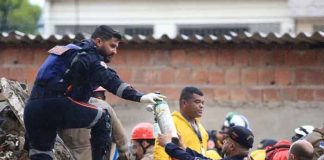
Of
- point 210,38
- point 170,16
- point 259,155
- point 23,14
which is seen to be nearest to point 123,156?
point 259,155

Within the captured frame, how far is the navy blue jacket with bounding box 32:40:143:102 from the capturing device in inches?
253

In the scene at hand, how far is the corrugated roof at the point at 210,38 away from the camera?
10.9m

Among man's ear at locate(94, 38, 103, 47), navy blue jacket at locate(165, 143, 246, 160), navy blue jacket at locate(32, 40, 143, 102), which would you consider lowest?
navy blue jacket at locate(165, 143, 246, 160)

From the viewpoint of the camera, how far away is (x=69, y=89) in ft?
21.6

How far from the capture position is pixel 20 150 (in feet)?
22.8

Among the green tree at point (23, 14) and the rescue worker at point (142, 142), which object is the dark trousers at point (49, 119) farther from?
the green tree at point (23, 14)

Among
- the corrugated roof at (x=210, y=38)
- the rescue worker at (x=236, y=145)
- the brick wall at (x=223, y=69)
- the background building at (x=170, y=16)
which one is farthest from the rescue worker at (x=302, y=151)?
the background building at (x=170, y=16)

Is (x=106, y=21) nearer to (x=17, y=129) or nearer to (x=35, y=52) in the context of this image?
(x=35, y=52)

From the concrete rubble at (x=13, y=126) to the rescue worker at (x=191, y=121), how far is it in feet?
3.26

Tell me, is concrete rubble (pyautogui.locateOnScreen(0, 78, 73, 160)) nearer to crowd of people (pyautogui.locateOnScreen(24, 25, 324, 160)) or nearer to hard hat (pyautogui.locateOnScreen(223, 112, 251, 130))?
crowd of people (pyautogui.locateOnScreen(24, 25, 324, 160))

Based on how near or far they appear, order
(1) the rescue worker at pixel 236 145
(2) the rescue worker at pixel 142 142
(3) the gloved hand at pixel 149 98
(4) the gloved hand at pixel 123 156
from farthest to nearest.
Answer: (2) the rescue worker at pixel 142 142
(4) the gloved hand at pixel 123 156
(1) the rescue worker at pixel 236 145
(3) the gloved hand at pixel 149 98

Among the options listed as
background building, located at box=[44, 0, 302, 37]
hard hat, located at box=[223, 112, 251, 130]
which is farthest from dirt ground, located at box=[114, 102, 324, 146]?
background building, located at box=[44, 0, 302, 37]

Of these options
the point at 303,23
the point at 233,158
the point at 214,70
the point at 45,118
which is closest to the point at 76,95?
the point at 45,118

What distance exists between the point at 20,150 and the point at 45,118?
1.85ft
